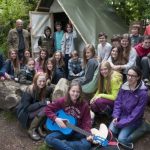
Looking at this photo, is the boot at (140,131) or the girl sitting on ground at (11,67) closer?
the boot at (140,131)

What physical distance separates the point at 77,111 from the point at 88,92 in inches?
39.4

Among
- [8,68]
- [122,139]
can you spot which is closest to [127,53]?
[122,139]

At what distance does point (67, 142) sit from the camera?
4.91 metres

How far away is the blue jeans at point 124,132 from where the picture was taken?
5.14 m

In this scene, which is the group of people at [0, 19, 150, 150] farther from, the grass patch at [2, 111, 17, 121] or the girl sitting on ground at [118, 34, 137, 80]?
the grass patch at [2, 111, 17, 121]

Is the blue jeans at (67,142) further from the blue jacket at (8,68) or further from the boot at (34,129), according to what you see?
the blue jacket at (8,68)

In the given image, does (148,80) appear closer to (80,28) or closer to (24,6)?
(80,28)

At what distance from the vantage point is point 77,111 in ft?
16.7

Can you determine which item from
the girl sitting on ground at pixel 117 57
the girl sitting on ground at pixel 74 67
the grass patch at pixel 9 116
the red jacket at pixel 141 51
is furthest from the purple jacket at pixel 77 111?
the red jacket at pixel 141 51

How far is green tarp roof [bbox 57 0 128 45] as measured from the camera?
9.55m

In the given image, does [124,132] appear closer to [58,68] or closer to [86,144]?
[86,144]

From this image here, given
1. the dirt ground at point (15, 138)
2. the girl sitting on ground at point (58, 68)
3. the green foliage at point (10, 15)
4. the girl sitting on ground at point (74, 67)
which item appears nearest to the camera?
the dirt ground at point (15, 138)

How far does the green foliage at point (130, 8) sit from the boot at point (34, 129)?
596 centimetres

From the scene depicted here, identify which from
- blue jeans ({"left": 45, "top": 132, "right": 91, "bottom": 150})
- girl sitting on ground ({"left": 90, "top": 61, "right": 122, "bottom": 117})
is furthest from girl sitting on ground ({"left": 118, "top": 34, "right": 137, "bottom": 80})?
blue jeans ({"left": 45, "top": 132, "right": 91, "bottom": 150})
